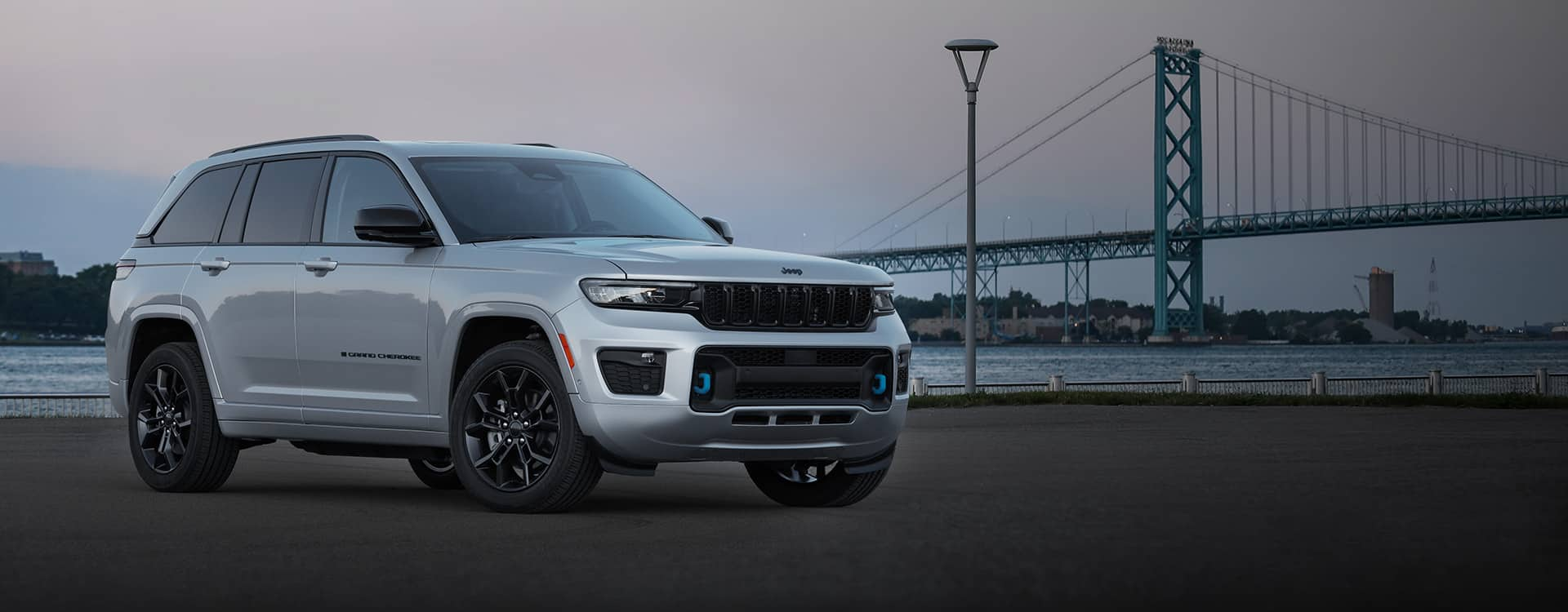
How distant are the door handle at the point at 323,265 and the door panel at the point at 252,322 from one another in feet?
0.48

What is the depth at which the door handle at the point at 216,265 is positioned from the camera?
10.9 metres

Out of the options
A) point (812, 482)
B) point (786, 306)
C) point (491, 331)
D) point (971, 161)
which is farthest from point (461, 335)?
point (971, 161)

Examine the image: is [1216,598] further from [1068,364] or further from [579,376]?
[1068,364]

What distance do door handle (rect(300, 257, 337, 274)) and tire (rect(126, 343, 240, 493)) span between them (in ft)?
4.03

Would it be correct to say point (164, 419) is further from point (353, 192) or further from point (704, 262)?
point (704, 262)

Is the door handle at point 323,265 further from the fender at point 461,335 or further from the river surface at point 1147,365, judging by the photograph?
Answer: the river surface at point 1147,365

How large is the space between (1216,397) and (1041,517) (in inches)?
705

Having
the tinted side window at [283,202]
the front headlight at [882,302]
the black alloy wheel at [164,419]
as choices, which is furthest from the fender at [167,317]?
the front headlight at [882,302]

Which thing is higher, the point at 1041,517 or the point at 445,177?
the point at 445,177

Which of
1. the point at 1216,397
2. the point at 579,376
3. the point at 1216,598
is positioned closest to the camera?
the point at 1216,598

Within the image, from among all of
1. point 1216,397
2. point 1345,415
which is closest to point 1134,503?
point 1345,415

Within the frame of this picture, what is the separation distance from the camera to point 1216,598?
647cm

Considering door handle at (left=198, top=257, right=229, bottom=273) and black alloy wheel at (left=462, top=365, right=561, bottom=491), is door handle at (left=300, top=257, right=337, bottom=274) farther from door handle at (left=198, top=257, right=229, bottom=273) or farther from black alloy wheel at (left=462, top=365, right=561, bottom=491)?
black alloy wheel at (left=462, top=365, right=561, bottom=491)

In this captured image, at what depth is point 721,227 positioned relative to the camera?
440 inches
